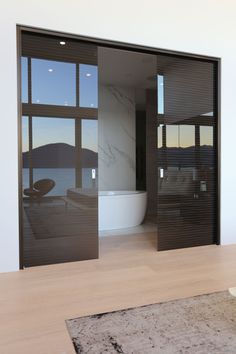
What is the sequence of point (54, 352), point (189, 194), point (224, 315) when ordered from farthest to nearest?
point (189, 194) < point (224, 315) < point (54, 352)

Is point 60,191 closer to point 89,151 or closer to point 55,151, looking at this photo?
point 55,151

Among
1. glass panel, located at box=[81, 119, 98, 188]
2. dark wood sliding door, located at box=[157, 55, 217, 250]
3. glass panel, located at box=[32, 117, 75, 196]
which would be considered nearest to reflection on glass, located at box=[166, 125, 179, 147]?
dark wood sliding door, located at box=[157, 55, 217, 250]

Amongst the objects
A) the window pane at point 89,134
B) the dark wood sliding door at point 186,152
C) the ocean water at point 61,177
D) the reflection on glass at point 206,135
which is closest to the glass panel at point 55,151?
the ocean water at point 61,177

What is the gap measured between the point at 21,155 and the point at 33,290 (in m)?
1.37

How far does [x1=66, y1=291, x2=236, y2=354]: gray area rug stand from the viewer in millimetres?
1708

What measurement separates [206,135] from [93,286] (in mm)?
2548

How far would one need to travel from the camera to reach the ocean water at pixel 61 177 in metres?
3.20

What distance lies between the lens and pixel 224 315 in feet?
6.77

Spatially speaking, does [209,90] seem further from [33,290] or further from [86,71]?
[33,290]

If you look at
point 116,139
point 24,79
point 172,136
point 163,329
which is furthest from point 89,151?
point 116,139

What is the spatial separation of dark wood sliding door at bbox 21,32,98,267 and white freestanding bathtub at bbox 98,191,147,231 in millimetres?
1481

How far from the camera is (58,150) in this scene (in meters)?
3.29

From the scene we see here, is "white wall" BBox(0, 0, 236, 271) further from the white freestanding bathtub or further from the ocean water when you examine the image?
the white freestanding bathtub

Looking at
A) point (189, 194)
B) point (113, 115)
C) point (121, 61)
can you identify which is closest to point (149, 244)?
point (189, 194)
